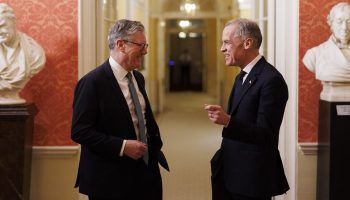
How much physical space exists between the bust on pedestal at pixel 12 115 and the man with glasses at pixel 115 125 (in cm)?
122

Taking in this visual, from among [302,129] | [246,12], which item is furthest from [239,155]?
[246,12]

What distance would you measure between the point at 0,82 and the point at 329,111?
106 inches

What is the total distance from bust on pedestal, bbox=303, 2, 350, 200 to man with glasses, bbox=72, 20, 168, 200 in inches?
73.0

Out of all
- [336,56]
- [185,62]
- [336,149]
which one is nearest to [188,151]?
[336,149]

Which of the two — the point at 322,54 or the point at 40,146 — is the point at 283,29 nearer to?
the point at 322,54

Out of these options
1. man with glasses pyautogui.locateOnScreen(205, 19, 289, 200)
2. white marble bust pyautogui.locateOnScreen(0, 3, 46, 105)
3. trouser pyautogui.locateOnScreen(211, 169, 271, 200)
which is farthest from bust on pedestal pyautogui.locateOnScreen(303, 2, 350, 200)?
white marble bust pyautogui.locateOnScreen(0, 3, 46, 105)

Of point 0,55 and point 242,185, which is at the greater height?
point 0,55

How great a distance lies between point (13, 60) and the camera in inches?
159

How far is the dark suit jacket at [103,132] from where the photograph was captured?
2742mm

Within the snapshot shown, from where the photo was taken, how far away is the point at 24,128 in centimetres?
399

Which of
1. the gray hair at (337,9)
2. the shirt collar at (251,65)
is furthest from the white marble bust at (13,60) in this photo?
the gray hair at (337,9)

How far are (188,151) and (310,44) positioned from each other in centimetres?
402

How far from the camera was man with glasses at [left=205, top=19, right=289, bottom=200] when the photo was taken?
106 inches

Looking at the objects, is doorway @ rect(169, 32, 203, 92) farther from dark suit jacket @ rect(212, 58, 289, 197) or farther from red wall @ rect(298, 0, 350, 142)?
dark suit jacket @ rect(212, 58, 289, 197)
